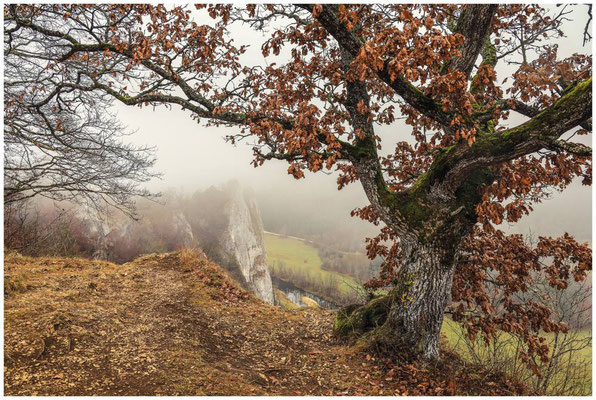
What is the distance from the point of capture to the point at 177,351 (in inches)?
221

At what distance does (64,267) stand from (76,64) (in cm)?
716

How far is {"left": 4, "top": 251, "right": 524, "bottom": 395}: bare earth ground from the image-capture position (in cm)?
457

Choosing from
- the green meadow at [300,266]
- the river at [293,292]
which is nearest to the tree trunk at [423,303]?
the green meadow at [300,266]

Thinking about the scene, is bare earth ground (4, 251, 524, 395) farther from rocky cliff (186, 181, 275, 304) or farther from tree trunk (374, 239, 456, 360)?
rocky cliff (186, 181, 275, 304)

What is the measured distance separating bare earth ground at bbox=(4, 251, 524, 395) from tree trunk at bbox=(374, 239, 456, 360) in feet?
1.40

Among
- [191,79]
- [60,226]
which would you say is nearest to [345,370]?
[191,79]

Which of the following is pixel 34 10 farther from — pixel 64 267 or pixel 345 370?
pixel 345 370

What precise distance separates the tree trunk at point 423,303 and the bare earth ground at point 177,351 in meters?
0.43

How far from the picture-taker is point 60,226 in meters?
17.6

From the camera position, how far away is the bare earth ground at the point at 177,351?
4566 mm

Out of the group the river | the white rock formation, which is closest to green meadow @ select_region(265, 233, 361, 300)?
the river

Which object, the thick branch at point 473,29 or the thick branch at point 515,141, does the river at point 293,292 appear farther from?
the thick branch at point 473,29

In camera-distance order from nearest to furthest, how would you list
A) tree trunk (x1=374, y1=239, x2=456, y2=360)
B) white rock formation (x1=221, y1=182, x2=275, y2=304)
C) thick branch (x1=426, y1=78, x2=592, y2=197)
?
thick branch (x1=426, y1=78, x2=592, y2=197)
tree trunk (x1=374, y1=239, x2=456, y2=360)
white rock formation (x1=221, y1=182, x2=275, y2=304)

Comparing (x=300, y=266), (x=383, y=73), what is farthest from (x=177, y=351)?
(x=300, y=266)
